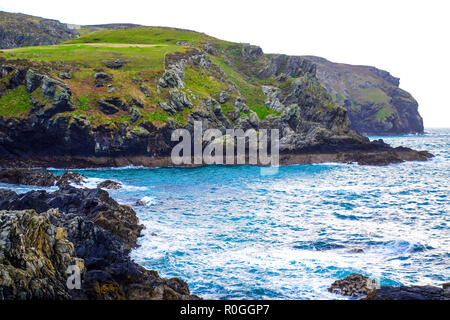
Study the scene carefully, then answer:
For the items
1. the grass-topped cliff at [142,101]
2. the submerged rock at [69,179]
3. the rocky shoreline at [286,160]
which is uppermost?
the grass-topped cliff at [142,101]

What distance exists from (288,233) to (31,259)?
1790cm

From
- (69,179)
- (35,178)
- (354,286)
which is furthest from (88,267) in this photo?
(35,178)

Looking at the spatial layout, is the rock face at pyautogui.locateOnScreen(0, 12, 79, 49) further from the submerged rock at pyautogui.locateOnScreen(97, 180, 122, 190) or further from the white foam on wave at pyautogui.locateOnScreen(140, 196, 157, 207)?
the white foam on wave at pyautogui.locateOnScreen(140, 196, 157, 207)

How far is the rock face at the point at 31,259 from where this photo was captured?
10070 millimetres

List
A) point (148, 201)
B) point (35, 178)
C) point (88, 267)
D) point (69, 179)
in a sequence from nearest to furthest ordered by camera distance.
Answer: point (88, 267) → point (148, 201) → point (35, 178) → point (69, 179)

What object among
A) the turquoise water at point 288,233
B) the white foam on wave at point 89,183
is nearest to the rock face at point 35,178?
the white foam on wave at point 89,183

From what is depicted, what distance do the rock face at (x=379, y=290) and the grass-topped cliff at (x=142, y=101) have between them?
55.4 meters

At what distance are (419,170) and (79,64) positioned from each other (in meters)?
75.5

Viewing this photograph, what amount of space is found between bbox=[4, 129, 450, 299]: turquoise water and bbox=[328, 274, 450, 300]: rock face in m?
0.71

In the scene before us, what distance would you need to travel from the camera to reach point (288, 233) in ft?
81.8

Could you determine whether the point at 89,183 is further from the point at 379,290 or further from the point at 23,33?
the point at 23,33

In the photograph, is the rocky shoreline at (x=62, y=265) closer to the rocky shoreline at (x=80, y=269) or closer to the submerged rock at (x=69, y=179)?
the rocky shoreline at (x=80, y=269)

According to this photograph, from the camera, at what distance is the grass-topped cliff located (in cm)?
6138
